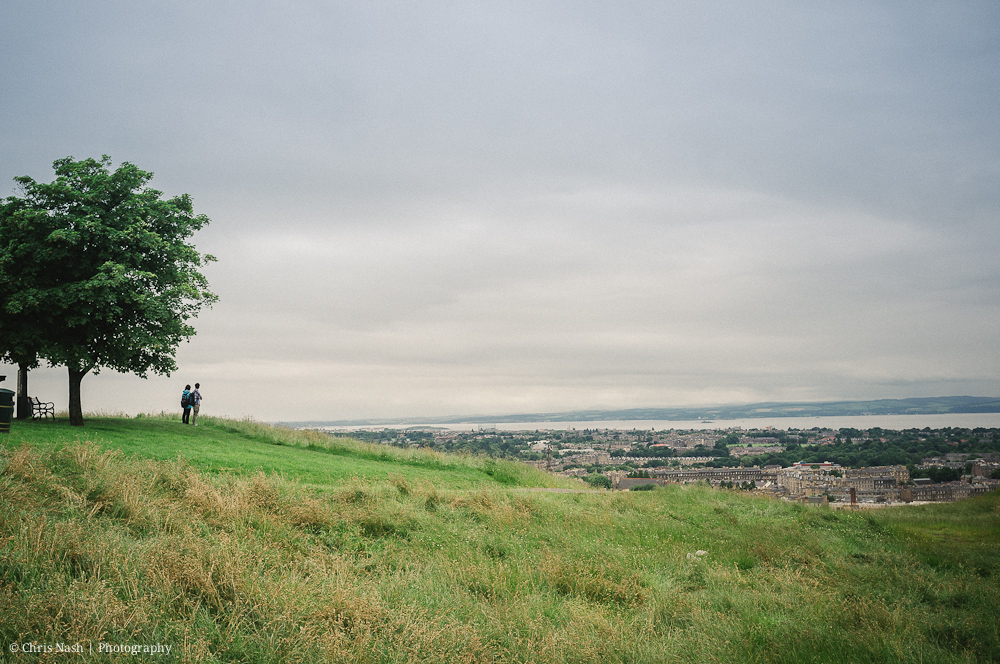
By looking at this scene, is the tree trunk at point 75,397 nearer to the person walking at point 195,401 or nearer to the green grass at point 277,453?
the green grass at point 277,453

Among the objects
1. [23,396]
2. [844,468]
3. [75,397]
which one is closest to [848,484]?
[844,468]

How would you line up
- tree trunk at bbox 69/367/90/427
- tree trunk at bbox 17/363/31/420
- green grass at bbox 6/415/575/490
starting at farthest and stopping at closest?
tree trunk at bbox 17/363/31/420 < tree trunk at bbox 69/367/90/427 < green grass at bbox 6/415/575/490

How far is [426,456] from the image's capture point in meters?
27.1

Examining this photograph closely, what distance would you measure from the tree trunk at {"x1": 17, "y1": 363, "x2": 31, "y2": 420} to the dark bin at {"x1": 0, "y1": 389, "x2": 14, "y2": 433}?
8.38 metres

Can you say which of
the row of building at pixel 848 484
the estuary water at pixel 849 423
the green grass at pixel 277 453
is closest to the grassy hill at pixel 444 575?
the green grass at pixel 277 453

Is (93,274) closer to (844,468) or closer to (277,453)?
(277,453)

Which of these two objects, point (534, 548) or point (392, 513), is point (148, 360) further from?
point (534, 548)

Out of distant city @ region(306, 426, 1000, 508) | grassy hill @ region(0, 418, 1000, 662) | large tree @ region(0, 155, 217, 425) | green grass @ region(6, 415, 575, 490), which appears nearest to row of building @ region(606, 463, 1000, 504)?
distant city @ region(306, 426, 1000, 508)

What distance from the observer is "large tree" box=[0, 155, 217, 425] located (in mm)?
21391

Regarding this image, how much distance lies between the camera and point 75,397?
22703 millimetres

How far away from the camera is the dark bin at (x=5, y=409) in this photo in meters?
17.2

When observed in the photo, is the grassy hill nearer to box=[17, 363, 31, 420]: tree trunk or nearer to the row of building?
the row of building

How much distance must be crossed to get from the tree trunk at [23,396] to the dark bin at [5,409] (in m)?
8.38

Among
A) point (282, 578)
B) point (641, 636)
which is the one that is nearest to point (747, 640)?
point (641, 636)
